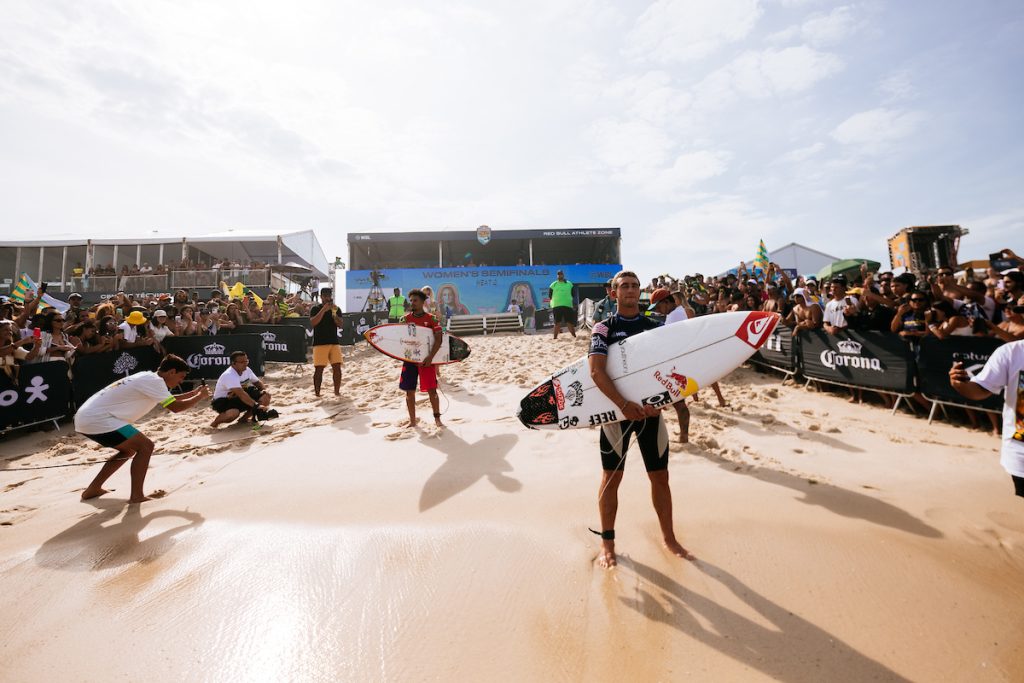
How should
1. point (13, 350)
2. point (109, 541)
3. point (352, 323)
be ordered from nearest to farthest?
1. point (109, 541)
2. point (13, 350)
3. point (352, 323)

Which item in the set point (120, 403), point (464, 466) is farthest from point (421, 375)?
point (120, 403)

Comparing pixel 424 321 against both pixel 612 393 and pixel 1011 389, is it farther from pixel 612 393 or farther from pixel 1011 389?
pixel 1011 389

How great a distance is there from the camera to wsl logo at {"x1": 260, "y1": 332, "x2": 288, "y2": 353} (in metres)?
11.2

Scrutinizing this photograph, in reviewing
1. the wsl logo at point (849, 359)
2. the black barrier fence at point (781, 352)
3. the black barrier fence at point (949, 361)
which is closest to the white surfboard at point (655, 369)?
the black barrier fence at point (949, 361)

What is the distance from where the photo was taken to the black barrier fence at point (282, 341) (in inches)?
442

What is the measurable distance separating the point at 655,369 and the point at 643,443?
1.65 feet

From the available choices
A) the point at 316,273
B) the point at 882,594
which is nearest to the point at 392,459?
the point at 882,594

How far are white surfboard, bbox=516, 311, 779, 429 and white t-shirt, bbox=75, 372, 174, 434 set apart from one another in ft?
12.4

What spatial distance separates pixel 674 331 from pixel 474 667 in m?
2.30

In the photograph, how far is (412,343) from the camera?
5.89 m

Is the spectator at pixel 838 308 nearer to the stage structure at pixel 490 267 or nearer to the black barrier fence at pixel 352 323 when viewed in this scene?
the black barrier fence at pixel 352 323

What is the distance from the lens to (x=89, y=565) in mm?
2924

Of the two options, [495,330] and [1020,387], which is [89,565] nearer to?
[1020,387]

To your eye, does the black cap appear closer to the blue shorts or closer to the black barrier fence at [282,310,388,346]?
the blue shorts
